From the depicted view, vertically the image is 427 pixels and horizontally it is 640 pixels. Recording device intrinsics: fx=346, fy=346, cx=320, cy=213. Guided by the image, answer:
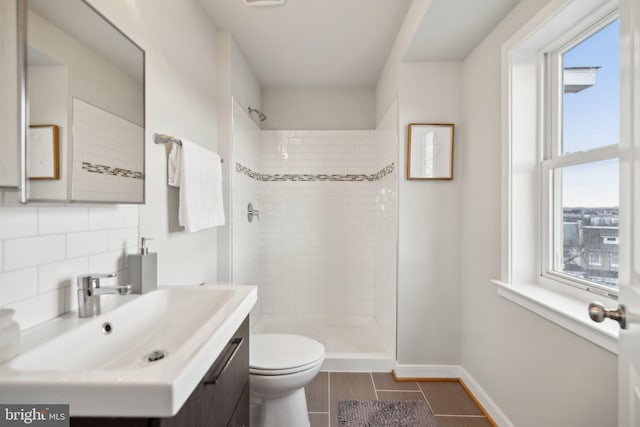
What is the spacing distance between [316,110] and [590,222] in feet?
8.89

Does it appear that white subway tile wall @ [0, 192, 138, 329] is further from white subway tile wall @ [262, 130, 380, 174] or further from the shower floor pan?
white subway tile wall @ [262, 130, 380, 174]

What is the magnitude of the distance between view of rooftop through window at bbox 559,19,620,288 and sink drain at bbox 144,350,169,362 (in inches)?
63.0

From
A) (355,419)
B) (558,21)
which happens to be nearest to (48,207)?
(355,419)

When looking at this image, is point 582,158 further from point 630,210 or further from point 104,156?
point 104,156

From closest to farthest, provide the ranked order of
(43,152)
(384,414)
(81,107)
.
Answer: (43,152)
(81,107)
(384,414)

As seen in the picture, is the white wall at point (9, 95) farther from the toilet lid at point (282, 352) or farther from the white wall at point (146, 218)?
the toilet lid at point (282, 352)

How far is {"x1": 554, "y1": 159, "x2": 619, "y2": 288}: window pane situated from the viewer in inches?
52.4

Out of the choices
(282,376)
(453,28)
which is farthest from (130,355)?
(453,28)

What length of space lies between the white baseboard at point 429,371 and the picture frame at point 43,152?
2301mm

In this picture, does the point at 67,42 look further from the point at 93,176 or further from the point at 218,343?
the point at 218,343

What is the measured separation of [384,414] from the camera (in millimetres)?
2021

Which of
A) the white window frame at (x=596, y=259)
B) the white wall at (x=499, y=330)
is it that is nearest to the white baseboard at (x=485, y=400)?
the white wall at (x=499, y=330)

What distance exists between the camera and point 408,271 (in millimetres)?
2436

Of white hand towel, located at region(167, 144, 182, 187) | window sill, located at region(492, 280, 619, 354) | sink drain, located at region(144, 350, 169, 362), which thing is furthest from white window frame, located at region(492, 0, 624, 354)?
white hand towel, located at region(167, 144, 182, 187)
